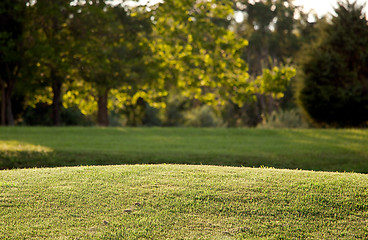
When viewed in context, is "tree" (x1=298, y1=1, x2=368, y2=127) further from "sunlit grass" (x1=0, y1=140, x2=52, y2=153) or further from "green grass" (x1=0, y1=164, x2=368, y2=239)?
"green grass" (x1=0, y1=164, x2=368, y2=239)

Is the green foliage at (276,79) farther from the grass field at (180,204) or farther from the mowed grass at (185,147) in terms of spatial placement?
the grass field at (180,204)

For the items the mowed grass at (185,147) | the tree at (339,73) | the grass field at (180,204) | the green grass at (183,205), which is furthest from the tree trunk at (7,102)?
the green grass at (183,205)

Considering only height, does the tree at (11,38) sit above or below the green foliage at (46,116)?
above

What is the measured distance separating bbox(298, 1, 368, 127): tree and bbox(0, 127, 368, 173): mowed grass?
19.0 ft

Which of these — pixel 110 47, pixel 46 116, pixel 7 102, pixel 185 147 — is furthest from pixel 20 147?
pixel 46 116

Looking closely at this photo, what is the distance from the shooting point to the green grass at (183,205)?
482 centimetres

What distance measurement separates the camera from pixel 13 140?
1374cm

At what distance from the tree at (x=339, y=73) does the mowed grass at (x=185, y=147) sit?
5.78 metres

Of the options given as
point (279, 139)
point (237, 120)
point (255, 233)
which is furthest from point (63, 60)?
point (237, 120)

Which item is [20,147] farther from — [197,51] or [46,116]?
[46,116]

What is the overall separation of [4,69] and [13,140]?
307 inches

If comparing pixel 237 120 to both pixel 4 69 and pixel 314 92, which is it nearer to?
pixel 314 92

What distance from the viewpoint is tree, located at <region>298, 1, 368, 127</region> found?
2189 cm

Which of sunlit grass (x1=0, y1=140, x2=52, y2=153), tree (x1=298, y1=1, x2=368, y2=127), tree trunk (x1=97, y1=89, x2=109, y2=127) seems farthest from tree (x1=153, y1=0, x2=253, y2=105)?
sunlit grass (x1=0, y1=140, x2=52, y2=153)
